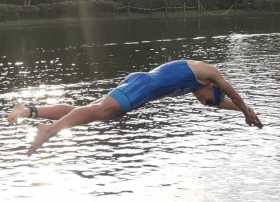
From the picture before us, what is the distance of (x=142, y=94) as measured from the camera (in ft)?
39.6

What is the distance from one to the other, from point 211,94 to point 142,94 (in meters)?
1.65

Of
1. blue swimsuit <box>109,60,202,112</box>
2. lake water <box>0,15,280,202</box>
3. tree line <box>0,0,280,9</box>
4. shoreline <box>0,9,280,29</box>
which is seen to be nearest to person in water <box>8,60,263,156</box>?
blue swimsuit <box>109,60,202,112</box>

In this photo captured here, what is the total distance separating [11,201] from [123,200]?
3151 millimetres

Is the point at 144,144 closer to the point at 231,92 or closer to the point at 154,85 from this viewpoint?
the point at 231,92

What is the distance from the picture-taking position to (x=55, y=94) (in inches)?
1351

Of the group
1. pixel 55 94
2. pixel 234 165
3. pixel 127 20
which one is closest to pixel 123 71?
pixel 55 94

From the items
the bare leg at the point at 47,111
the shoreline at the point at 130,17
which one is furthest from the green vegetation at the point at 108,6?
the bare leg at the point at 47,111

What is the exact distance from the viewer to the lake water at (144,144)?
16.7m

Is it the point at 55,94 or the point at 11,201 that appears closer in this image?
the point at 11,201

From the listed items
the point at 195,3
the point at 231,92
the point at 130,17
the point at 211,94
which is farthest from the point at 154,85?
the point at 195,3

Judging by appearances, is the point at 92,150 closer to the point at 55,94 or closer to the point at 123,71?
the point at 55,94

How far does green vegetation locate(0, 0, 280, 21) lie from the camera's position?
99.0m

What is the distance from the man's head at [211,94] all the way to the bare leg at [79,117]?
6.59ft

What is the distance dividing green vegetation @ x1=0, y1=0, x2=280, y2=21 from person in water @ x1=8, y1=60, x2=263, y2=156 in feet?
288
